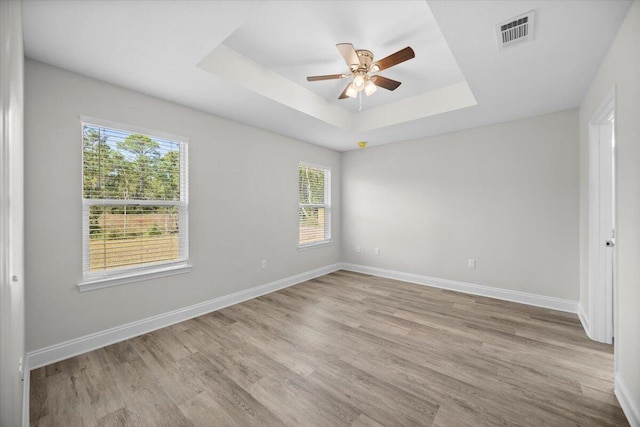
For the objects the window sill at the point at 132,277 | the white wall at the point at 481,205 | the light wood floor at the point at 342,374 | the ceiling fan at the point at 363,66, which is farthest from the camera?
the white wall at the point at 481,205

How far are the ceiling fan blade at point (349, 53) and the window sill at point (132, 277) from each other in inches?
108

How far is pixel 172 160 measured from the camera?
2.99 meters

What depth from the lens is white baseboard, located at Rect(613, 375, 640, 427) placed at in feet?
4.93

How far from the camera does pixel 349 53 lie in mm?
2188

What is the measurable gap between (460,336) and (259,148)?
3426 millimetres

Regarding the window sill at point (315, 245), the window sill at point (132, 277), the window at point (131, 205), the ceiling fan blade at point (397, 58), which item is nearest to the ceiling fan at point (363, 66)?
the ceiling fan blade at point (397, 58)

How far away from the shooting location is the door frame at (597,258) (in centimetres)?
249

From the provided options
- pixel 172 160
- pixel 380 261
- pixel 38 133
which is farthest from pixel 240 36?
pixel 380 261

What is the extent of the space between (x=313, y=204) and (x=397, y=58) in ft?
10.1

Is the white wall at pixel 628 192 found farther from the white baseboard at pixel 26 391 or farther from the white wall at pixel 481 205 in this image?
the white baseboard at pixel 26 391

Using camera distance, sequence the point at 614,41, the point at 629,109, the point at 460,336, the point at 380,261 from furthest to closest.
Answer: the point at 380,261 < the point at 460,336 < the point at 614,41 < the point at 629,109

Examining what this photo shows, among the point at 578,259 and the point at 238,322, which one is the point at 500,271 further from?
the point at 238,322

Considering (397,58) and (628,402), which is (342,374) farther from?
(397,58)

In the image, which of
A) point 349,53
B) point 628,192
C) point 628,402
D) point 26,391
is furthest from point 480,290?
point 26,391
